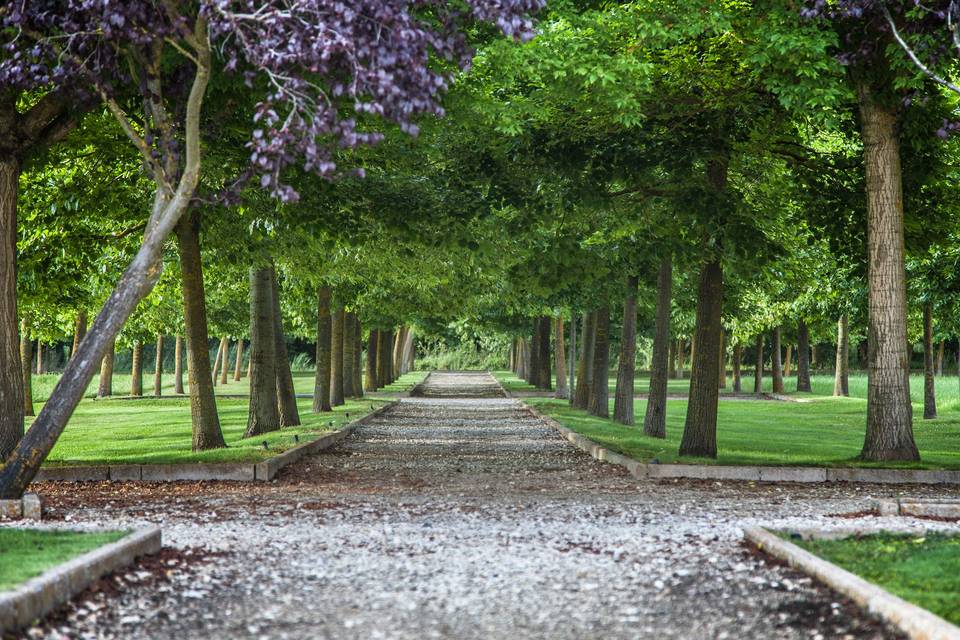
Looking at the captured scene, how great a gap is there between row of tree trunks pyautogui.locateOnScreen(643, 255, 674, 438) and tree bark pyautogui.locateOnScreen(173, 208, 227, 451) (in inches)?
322

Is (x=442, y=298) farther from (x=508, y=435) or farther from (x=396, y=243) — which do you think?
(x=396, y=243)

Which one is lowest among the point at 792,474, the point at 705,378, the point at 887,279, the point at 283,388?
the point at 792,474

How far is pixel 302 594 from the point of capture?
7.14 m

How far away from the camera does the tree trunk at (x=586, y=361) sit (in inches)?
1222

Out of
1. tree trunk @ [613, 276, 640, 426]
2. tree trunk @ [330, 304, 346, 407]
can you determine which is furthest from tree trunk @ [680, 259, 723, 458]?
tree trunk @ [330, 304, 346, 407]

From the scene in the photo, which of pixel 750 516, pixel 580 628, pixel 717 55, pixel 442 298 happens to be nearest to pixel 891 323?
pixel 717 55

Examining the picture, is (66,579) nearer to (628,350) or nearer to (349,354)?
(628,350)

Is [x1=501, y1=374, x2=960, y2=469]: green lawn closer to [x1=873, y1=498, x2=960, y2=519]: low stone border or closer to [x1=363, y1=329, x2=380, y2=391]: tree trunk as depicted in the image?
[x1=873, y1=498, x2=960, y2=519]: low stone border

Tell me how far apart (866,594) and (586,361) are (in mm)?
25214

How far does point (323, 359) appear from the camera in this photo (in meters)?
30.8

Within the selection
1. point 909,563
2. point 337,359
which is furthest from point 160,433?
point 909,563

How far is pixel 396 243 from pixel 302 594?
565 inches

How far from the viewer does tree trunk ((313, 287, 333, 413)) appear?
30.7m

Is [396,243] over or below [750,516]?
over
